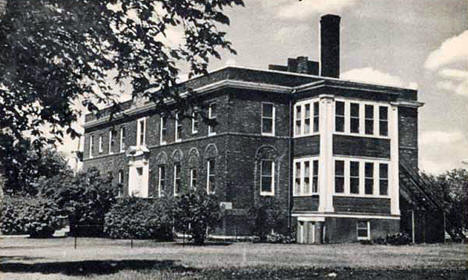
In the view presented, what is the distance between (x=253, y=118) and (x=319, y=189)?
3890mm

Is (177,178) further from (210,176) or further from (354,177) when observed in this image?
(354,177)

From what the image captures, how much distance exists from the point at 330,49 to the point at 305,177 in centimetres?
631

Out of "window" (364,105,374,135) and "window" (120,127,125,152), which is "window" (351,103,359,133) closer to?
"window" (364,105,374,135)

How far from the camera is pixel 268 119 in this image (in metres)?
25.7

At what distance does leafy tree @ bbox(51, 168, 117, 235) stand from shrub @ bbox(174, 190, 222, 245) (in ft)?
20.0

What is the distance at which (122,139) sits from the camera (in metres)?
34.8

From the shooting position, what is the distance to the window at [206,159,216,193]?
2561 centimetres

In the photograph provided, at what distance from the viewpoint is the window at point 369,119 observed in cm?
2466

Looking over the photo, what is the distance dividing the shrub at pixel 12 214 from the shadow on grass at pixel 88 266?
44.0 ft

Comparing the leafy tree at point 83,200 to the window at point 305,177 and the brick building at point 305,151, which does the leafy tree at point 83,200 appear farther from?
the window at point 305,177

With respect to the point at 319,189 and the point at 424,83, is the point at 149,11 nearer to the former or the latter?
the point at 424,83

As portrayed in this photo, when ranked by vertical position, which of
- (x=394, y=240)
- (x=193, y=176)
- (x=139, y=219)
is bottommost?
(x=394, y=240)

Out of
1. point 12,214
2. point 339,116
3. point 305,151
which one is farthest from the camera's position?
point 12,214

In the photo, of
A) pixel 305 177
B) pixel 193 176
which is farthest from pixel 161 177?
Result: pixel 305 177
